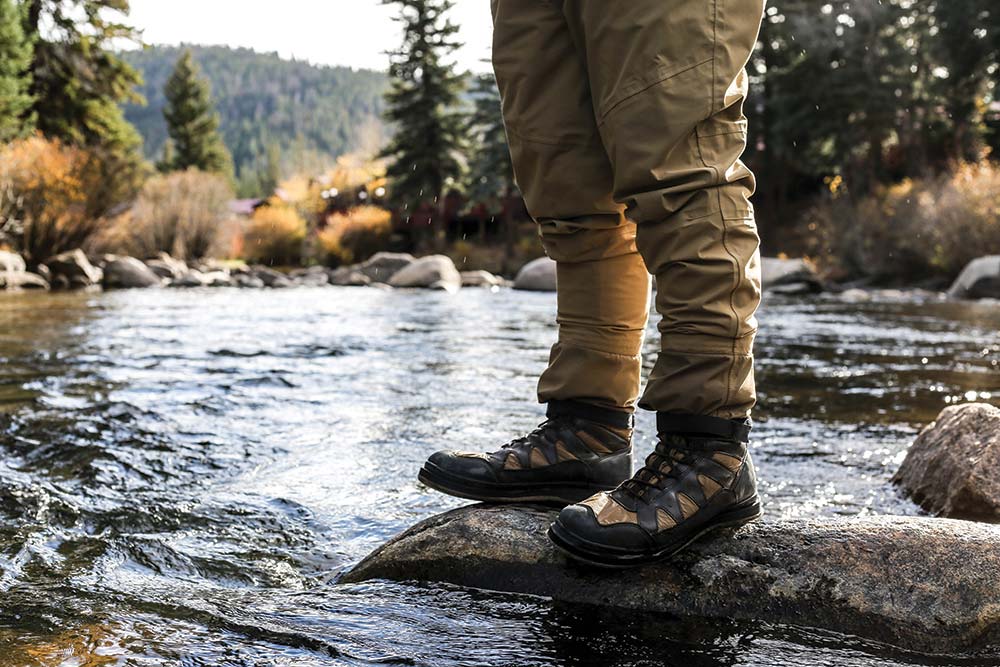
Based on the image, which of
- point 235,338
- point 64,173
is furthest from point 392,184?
point 235,338

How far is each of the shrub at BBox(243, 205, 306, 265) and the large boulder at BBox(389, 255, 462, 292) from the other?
14.4m

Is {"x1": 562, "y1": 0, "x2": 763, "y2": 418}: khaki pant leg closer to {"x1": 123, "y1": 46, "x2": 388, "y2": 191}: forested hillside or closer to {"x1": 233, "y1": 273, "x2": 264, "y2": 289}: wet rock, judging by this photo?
{"x1": 233, "y1": 273, "x2": 264, "y2": 289}: wet rock

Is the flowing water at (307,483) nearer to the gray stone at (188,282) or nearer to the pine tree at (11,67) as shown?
the gray stone at (188,282)

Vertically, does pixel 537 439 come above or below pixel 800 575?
above

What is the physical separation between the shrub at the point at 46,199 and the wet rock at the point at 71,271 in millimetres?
1826

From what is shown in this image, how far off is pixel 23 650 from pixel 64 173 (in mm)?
23037

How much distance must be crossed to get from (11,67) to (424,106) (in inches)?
545

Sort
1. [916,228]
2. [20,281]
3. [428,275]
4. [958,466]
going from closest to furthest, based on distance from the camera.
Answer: [958,466]
[20,281]
[916,228]
[428,275]

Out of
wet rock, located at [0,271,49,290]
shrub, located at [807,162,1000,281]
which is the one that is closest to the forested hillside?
shrub, located at [807,162,1000,281]

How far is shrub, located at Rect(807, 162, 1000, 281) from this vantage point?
16281 mm

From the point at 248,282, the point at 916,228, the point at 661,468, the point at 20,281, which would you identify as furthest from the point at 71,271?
the point at 661,468

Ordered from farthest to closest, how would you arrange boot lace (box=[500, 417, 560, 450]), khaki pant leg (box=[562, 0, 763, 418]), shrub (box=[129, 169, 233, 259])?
shrub (box=[129, 169, 233, 259]) → boot lace (box=[500, 417, 560, 450]) → khaki pant leg (box=[562, 0, 763, 418])

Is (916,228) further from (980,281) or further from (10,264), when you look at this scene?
(10,264)

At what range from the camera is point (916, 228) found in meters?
18.1
